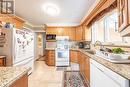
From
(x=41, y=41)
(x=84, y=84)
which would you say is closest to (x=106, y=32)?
(x=84, y=84)

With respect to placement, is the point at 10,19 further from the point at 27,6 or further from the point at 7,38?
the point at 7,38

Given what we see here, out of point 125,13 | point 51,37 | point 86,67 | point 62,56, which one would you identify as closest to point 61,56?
point 62,56

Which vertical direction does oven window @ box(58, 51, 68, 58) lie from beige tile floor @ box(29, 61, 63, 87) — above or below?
above

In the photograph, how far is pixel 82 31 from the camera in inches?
304

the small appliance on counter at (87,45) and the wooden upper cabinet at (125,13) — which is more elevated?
the wooden upper cabinet at (125,13)

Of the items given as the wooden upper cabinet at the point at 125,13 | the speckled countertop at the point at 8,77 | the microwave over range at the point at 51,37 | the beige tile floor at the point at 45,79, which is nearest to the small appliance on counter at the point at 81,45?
the microwave over range at the point at 51,37

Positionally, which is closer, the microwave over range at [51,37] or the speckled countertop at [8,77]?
the speckled countertop at [8,77]

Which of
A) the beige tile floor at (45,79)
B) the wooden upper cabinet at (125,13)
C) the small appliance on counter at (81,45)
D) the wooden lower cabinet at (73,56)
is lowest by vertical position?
the beige tile floor at (45,79)

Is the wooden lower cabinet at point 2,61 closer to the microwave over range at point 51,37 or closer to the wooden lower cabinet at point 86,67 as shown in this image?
the wooden lower cabinet at point 86,67

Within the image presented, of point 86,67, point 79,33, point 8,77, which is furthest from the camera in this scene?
point 79,33

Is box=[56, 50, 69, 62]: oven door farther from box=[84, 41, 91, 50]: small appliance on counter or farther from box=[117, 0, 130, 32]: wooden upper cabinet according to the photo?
box=[117, 0, 130, 32]: wooden upper cabinet

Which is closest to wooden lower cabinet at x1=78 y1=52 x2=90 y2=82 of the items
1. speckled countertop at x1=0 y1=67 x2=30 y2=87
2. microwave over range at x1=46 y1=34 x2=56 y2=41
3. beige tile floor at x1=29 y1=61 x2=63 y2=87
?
beige tile floor at x1=29 y1=61 x2=63 y2=87

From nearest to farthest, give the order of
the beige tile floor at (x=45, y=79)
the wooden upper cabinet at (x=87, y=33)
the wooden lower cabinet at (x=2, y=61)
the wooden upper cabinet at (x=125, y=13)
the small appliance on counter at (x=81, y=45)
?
the wooden upper cabinet at (x=125, y=13) < the wooden lower cabinet at (x=2, y=61) < the beige tile floor at (x=45, y=79) < the wooden upper cabinet at (x=87, y=33) < the small appliance on counter at (x=81, y=45)

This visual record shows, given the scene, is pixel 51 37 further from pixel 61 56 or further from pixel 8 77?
pixel 8 77
